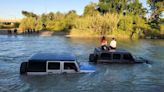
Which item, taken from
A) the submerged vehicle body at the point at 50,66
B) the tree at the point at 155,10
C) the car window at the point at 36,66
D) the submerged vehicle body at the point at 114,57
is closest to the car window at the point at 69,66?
the submerged vehicle body at the point at 50,66

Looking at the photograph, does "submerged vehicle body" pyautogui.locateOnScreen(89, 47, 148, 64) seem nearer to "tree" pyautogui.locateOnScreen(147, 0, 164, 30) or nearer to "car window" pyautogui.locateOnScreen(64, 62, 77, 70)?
"car window" pyautogui.locateOnScreen(64, 62, 77, 70)

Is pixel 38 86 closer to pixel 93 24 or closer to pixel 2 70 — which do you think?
pixel 2 70

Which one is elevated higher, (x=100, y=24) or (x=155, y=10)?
(x=155, y=10)

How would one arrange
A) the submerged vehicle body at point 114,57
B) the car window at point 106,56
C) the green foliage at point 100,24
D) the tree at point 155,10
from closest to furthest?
the submerged vehicle body at point 114,57 → the car window at point 106,56 → the green foliage at point 100,24 → the tree at point 155,10

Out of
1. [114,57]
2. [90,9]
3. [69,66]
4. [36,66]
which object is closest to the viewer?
[36,66]

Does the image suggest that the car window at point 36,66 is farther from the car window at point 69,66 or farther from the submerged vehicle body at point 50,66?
the car window at point 69,66

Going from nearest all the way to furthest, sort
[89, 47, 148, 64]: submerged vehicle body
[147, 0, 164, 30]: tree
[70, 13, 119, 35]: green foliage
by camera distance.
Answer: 1. [89, 47, 148, 64]: submerged vehicle body
2. [70, 13, 119, 35]: green foliage
3. [147, 0, 164, 30]: tree

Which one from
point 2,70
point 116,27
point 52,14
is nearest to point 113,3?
point 116,27

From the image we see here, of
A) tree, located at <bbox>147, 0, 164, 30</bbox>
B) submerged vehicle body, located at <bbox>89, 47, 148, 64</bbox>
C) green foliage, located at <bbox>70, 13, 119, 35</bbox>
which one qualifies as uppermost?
tree, located at <bbox>147, 0, 164, 30</bbox>

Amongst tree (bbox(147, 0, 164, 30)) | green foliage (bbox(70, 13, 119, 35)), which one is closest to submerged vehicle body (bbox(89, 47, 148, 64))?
green foliage (bbox(70, 13, 119, 35))

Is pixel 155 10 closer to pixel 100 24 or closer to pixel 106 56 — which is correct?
pixel 100 24

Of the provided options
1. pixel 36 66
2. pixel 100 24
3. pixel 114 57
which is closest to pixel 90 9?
pixel 100 24

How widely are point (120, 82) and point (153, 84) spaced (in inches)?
76.1

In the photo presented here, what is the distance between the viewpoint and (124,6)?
9819 cm
